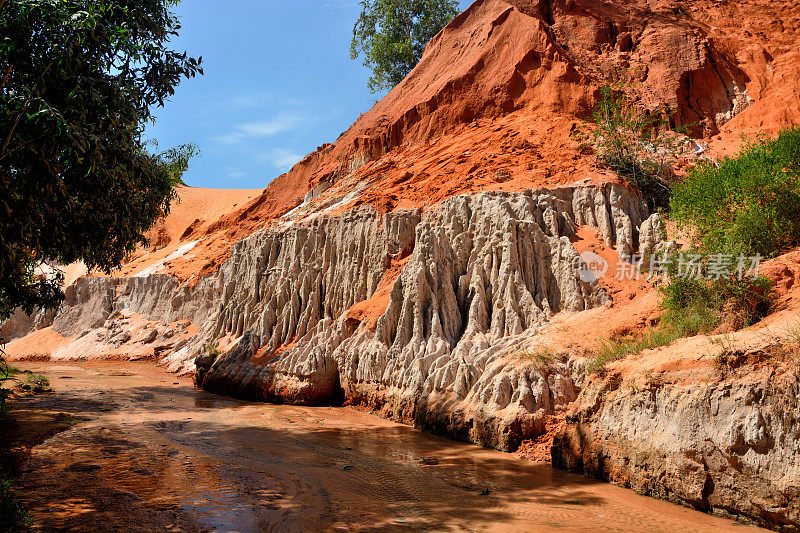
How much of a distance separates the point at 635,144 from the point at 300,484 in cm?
1319

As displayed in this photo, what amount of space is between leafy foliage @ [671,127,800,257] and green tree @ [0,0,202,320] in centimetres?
981

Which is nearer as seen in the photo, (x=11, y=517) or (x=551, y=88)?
(x=11, y=517)

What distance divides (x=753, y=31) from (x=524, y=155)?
38.4 feet

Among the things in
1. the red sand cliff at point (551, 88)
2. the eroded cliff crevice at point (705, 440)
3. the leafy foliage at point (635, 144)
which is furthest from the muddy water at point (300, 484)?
the leafy foliage at point (635, 144)

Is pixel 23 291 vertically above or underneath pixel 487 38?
underneath

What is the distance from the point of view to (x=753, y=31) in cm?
2033

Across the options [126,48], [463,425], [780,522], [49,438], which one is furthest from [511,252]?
[49,438]

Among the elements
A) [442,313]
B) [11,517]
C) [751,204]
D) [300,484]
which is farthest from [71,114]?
[751,204]

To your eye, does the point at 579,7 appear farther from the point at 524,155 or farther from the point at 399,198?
the point at 399,198

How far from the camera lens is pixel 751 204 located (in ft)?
29.7

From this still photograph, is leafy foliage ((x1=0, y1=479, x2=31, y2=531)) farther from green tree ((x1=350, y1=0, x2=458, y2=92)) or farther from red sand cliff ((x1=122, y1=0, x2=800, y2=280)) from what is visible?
green tree ((x1=350, y1=0, x2=458, y2=92))

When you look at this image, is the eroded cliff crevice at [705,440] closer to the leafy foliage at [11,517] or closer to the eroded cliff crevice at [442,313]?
the eroded cliff crevice at [442,313]

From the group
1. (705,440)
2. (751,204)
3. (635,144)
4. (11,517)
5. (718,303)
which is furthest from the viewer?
(635,144)

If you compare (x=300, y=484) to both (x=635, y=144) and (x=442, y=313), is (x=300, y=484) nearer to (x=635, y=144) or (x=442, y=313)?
(x=442, y=313)
